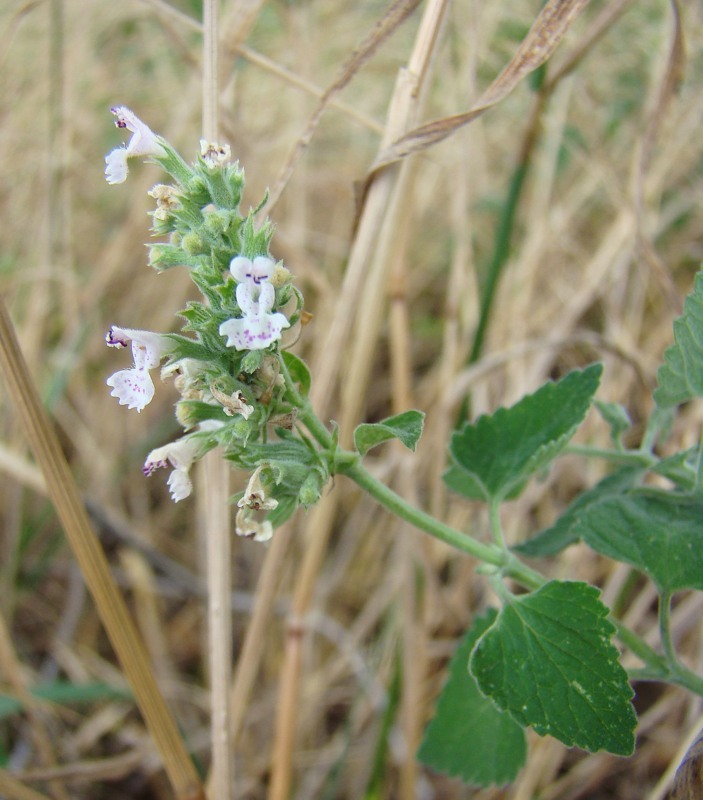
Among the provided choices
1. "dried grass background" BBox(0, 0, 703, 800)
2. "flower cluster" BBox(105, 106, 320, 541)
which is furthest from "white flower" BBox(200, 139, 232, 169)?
"dried grass background" BBox(0, 0, 703, 800)

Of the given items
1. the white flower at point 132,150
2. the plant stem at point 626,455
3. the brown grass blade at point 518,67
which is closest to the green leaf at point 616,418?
the plant stem at point 626,455

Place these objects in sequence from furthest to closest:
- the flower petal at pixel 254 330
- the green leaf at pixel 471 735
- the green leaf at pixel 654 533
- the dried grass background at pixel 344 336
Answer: the dried grass background at pixel 344 336
the green leaf at pixel 471 735
the green leaf at pixel 654 533
the flower petal at pixel 254 330

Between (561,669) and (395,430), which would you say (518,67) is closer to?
(395,430)

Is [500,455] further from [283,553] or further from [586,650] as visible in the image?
[283,553]

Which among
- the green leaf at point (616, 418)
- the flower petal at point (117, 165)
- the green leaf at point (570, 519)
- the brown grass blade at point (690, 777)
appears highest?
the flower petal at point (117, 165)

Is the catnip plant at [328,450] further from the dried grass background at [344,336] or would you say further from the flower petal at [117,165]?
the dried grass background at [344,336]

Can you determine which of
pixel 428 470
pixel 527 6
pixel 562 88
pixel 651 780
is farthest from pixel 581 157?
pixel 651 780

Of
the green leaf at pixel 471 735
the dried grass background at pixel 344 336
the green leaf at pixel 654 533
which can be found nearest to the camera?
the green leaf at pixel 654 533
